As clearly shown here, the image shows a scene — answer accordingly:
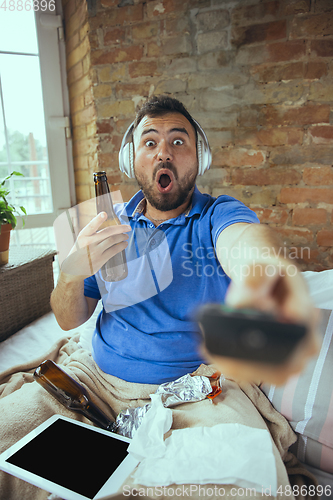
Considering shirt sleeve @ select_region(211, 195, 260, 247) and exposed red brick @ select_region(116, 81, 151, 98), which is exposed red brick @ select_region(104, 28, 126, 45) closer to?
exposed red brick @ select_region(116, 81, 151, 98)

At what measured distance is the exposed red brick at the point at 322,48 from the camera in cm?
126

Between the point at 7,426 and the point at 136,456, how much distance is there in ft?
1.07

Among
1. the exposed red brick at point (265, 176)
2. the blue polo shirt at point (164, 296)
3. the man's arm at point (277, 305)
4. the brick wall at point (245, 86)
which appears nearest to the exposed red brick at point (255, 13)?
the brick wall at point (245, 86)

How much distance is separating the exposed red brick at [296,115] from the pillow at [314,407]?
95cm

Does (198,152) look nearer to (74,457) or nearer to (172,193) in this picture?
(172,193)

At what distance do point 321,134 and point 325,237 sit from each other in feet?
1.52

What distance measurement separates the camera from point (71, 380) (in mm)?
795

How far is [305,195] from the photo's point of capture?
4.52ft

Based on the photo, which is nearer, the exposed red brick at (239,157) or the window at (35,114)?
the exposed red brick at (239,157)

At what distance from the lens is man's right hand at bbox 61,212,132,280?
0.70 meters

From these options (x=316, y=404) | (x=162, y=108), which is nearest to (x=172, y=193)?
(x=162, y=108)

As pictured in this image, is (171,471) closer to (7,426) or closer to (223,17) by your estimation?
(7,426)

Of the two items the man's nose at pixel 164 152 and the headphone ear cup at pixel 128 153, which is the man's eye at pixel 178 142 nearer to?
the man's nose at pixel 164 152

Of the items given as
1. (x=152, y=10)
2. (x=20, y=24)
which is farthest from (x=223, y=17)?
(x=20, y=24)
